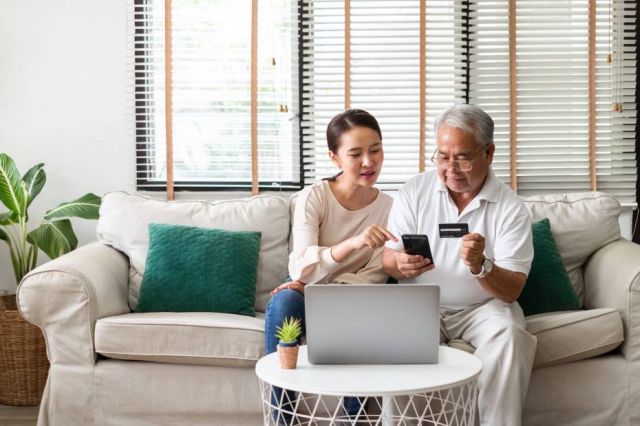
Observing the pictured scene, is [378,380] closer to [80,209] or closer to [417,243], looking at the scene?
[417,243]

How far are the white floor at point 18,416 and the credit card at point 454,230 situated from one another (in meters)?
1.86

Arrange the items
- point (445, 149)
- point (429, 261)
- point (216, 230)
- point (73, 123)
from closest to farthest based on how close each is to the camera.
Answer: point (429, 261) < point (445, 149) < point (216, 230) < point (73, 123)

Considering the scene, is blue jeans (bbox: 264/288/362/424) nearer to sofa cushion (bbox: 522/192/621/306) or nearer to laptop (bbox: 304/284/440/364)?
laptop (bbox: 304/284/440/364)

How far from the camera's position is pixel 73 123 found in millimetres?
3898

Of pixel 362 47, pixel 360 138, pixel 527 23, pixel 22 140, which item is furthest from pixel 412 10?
pixel 22 140

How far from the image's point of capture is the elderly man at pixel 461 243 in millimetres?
2480

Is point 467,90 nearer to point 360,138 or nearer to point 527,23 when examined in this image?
point 527,23

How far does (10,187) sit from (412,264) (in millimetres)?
1956

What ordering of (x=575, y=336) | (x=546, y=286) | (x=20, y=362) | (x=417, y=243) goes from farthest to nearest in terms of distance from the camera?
(x=20, y=362), (x=546, y=286), (x=575, y=336), (x=417, y=243)

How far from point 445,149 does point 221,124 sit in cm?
159

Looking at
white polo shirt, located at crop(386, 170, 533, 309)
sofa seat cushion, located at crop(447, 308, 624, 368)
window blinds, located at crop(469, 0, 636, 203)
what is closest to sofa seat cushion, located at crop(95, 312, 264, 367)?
white polo shirt, located at crop(386, 170, 533, 309)

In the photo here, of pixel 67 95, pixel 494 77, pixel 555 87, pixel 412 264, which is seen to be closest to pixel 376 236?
pixel 412 264

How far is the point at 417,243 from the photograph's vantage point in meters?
2.37

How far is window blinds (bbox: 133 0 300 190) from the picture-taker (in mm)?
3932
